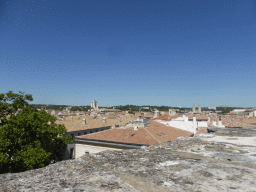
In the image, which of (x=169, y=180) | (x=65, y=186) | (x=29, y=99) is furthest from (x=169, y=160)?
(x=29, y=99)

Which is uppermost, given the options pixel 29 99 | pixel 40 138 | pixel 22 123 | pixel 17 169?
pixel 29 99

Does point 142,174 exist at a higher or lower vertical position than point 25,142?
higher

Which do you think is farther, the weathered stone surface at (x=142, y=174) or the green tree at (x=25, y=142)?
the green tree at (x=25, y=142)

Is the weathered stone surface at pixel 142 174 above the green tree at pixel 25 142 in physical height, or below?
above

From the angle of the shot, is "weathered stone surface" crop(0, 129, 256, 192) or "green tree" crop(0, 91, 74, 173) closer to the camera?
"weathered stone surface" crop(0, 129, 256, 192)

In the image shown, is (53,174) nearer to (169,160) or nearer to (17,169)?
(169,160)

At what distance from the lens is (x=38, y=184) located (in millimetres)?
1986

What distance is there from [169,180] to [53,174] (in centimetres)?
150

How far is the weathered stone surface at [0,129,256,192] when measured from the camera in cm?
194

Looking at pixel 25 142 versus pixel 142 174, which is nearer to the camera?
pixel 142 174

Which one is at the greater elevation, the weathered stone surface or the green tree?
the weathered stone surface

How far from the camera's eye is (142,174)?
89.6 inches

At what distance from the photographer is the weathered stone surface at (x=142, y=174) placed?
1936mm

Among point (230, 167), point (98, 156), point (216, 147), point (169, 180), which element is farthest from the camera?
point (216, 147)
